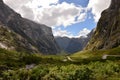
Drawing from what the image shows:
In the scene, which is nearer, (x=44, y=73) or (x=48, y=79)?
(x=48, y=79)

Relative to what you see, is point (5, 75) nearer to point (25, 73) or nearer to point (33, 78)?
point (25, 73)

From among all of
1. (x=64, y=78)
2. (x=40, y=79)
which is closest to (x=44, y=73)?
(x=40, y=79)

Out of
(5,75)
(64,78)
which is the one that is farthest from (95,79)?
(5,75)

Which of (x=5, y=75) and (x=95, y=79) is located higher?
(x=5, y=75)

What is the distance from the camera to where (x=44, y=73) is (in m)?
149

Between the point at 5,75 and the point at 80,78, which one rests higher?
the point at 5,75

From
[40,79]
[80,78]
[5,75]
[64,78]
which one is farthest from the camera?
[5,75]

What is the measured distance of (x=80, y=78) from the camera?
111m

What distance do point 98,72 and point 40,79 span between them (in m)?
31.0

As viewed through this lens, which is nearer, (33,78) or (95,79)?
(95,79)

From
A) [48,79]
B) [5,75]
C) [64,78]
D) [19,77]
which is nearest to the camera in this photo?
[64,78]

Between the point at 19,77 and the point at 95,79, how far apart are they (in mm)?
64716

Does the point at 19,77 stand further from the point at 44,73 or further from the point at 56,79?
the point at 56,79

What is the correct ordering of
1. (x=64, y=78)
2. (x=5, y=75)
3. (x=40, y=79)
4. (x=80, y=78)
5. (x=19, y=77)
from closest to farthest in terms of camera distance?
(x=80, y=78) < (x=64, y=78) < (x=40, y=79) < (x=19, y=77) < (x=5, y=75)
